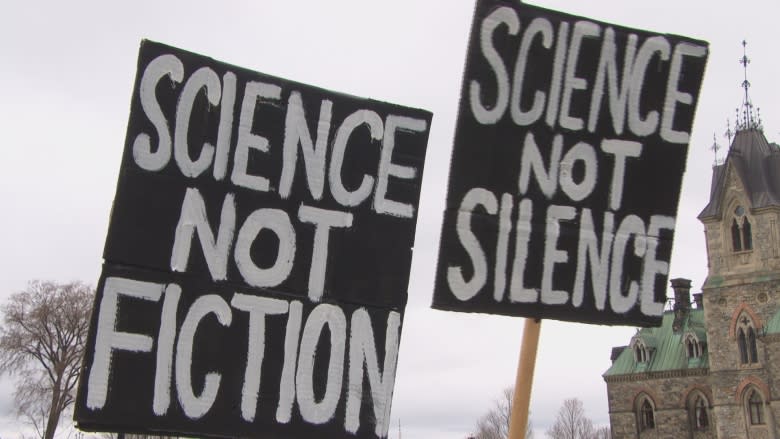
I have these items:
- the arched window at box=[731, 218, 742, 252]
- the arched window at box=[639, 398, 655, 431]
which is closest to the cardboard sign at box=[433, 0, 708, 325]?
the arched window at box=[731, 218, 742, 252]

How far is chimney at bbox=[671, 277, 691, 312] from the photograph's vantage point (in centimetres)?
6962

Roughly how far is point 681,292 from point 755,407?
1654cm

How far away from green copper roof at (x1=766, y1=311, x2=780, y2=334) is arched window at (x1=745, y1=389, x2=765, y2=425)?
141 inches

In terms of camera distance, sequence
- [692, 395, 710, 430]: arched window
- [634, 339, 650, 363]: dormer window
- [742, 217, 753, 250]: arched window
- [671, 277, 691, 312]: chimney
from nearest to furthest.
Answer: [742, 217, 753, 250]: arched window < [692, 395, 710, 430]: arched window < [634, 339, 650, 363]: dormer window < [671, 277, 691, 312]: chimney

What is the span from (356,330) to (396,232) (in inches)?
20.5

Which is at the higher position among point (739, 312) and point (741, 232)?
point (741, 232)

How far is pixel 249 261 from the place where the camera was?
4.36 metres

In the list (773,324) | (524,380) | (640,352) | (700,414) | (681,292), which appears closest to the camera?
(524,380)

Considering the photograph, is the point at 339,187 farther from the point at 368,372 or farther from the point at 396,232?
the point at 368,372

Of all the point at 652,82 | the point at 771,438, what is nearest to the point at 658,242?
the point at 652,82

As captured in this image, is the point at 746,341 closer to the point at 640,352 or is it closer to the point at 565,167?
the point at 640,352

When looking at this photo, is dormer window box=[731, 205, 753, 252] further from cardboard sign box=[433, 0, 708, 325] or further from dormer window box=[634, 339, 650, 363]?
cardboard sign box=[433, 0, 708, 325]

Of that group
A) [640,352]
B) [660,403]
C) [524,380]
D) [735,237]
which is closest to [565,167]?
[524,380]

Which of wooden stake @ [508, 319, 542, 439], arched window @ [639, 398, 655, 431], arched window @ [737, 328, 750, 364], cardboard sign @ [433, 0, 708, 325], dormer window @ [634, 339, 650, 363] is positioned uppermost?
dormer window @ [634, 339, 650, 363]
